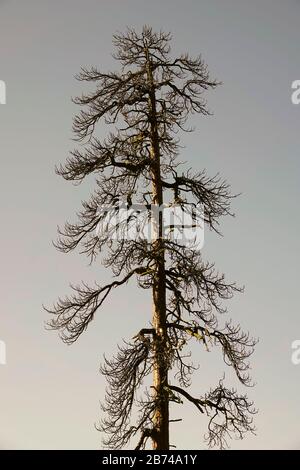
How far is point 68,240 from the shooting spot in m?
15.1

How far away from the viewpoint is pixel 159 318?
563 inches

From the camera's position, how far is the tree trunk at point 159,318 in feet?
44.8

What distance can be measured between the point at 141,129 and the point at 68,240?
3.11 meters

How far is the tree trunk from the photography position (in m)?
13.7

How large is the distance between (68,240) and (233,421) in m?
5.20

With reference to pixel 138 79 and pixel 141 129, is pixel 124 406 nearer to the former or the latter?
pixel 141 129

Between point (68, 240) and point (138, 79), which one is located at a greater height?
point (138, 79)
